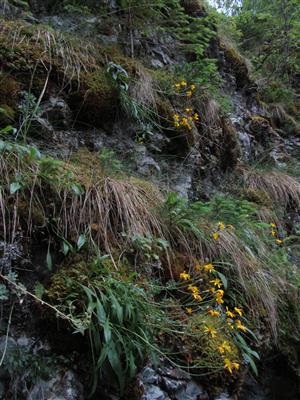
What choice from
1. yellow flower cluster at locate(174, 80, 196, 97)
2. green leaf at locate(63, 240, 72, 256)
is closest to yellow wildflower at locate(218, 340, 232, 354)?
green leaf at locate(63, 240, 72, 256)

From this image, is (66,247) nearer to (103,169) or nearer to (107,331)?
(107,331)

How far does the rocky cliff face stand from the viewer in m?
1.95

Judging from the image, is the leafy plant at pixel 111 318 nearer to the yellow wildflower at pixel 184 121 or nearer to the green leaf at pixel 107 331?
the green leaf at pixel 107 331

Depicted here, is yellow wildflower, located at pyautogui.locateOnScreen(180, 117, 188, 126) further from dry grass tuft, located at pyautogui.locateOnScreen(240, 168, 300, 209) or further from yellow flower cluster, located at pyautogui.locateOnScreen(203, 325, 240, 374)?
yellow flower cluster, located at pyautogui.locateOnScreen(203, 325, 240, 374)

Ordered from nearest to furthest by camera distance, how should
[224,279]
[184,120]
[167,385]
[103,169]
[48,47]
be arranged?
[167,385] → [224,279] → [103,169] → [48,47] → [184,120]

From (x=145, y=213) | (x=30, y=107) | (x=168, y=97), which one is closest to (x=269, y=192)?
(x=168, y=97)

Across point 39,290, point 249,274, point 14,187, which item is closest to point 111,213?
point 14,187

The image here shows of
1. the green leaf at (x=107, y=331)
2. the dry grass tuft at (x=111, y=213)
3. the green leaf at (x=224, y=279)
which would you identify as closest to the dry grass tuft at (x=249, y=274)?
the green leaf at (x=224, y=279)

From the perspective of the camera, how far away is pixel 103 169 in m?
2.95

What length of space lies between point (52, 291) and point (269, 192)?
11.8 feet

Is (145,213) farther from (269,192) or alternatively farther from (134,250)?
(269,192)

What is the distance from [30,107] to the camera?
296 cm

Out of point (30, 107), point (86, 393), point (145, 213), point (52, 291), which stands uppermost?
point (30, 107)

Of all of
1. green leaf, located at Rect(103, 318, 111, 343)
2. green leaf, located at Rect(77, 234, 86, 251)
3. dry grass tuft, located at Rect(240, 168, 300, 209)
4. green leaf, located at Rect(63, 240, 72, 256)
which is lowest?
green leaf, located at Rect(103, 318, 111, 343)
